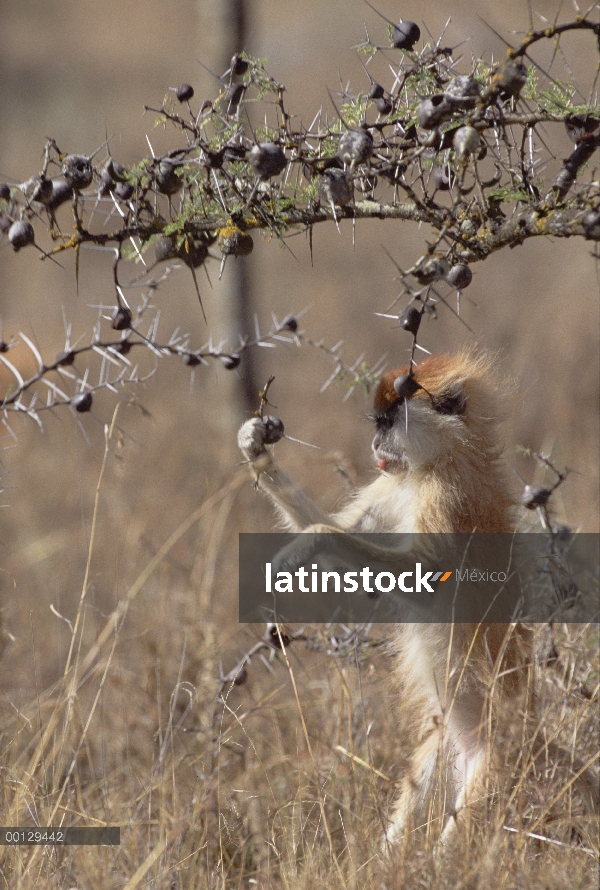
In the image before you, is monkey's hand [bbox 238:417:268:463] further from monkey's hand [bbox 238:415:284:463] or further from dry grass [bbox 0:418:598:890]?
dry grass [bbox 0:418:598:890]

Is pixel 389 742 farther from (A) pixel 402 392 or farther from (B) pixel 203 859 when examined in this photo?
(A) pixel 402 392

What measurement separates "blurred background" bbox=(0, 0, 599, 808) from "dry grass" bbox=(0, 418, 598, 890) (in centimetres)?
39

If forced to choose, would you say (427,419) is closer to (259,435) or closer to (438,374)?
(438,374)

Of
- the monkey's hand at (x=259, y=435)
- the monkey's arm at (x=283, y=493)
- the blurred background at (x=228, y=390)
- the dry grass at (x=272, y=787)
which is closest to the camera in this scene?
the dry grass at (x=272, y=787)

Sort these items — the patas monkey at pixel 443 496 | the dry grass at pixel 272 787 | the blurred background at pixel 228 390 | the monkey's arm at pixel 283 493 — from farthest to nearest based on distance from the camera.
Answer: the blurred background at pixel 228 390 → the patas monkey at pixel 443 496 → the monkey's arm at pixel 283 493 → the dry grass at pixel 272 787

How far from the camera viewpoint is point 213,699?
3.17m

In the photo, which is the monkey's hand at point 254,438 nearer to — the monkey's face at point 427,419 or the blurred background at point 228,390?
the blurred background at point 228,390

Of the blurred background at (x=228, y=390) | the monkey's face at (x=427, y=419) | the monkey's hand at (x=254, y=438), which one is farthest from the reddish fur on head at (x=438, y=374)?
Answer: the monkey's hand at (x=254, y=438)

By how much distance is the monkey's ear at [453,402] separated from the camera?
3.46m

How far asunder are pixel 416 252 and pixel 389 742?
8813mm

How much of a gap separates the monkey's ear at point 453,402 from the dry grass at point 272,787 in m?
0.92

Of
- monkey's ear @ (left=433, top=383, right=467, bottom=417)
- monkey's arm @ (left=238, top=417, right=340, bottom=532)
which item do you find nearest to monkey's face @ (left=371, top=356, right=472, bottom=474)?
monkey's ear @ (left=433, top=383, right=467, bottom=417)

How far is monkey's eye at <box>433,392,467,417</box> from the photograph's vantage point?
3463mm

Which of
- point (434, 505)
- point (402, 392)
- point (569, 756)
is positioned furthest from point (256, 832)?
point (402, 392)
